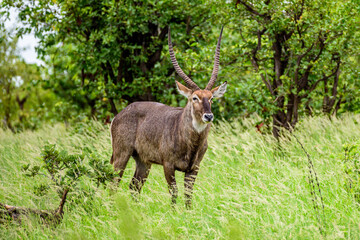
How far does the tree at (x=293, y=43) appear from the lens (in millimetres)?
8070

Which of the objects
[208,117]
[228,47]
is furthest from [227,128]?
[208,117]

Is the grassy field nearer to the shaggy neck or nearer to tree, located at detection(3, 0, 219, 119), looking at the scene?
the shaggy neck

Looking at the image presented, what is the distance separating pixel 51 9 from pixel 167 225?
725 centimetres

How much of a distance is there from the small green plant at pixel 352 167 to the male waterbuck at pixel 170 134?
1753 millimetres

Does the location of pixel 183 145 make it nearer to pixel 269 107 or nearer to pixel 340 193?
pixel 340 193

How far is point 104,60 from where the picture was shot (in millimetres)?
10289

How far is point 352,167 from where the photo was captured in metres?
5.41

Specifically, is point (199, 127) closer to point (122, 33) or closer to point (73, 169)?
point (73, 169)

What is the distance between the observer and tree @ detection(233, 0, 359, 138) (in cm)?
807

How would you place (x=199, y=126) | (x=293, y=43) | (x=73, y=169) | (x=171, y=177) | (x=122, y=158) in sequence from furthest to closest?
(x=293, y=43), (x=122, y=158), (x=171, y=177), (x=199, y=126), (x=73, y=169)

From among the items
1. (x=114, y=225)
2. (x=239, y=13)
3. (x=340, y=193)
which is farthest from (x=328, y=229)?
(x=239, y=13)

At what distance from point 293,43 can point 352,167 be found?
3.57 meters

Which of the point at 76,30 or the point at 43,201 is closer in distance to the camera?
the point at 43,201

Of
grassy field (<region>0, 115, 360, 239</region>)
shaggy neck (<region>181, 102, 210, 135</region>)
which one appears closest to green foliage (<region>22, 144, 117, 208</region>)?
grassy field (<region>0, 115, 360, 239</region>)
